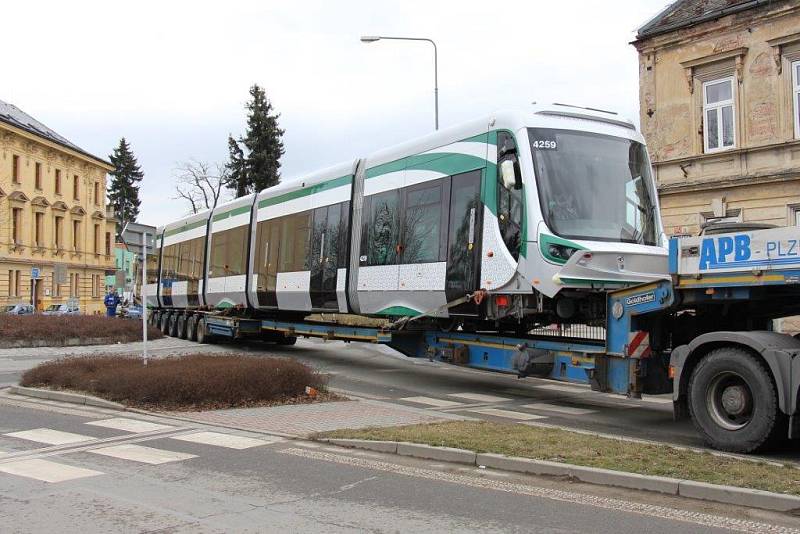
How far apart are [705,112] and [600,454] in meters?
16.2

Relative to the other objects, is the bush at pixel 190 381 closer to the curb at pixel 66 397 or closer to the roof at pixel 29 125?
the curb at pixel 66 397

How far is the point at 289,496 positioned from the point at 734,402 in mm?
4710

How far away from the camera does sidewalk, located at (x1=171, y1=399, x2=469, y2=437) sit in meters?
9.60

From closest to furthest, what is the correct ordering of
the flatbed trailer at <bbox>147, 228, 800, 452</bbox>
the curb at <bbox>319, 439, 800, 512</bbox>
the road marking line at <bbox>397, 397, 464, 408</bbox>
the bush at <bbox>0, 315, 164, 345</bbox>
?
1. the curb at <bbox>319, 439, 800, 512</bbox>
2. the flatbed trailer at <bbox>147, 228, 800, 452</bbox>
3. the road marking line at <bbox>397, 397, 464, 408</bbox>
4. the bush at <bbox>0, 315, 164, 345</bbox>

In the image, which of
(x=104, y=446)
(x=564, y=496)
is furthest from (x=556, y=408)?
(x=104, y=446)

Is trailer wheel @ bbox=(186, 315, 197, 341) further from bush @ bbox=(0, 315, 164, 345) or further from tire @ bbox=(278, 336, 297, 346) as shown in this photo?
tire @ bbox=(278, 336, 297, 346)

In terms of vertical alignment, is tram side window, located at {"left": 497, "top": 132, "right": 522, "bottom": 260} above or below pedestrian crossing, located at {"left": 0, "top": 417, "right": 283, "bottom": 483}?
above

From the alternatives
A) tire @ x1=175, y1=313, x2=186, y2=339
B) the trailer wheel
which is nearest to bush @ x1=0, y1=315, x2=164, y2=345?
tire @ x1=175, y1=313, x2=186, y2=339

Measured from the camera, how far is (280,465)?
7555 millimetres

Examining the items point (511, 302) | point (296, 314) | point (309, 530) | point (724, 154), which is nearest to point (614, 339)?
point (511, 302)

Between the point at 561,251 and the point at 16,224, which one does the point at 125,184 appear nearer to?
the point at 16,224

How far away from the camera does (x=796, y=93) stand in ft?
63.4

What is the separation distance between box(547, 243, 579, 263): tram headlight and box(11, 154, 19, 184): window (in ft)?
205

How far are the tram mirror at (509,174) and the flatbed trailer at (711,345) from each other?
1788mm
